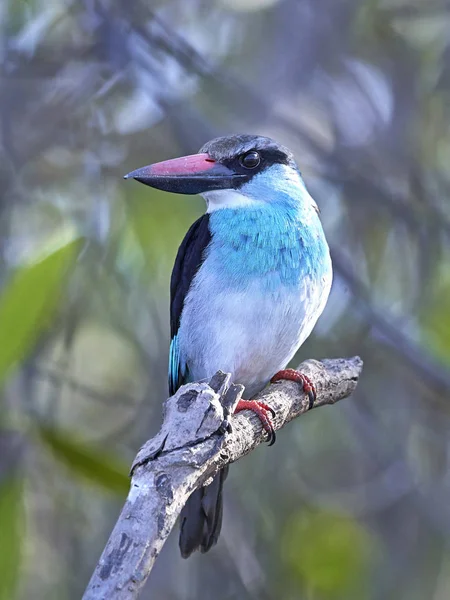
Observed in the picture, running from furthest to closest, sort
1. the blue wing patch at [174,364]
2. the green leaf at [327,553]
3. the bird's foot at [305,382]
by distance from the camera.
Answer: the green leaf at [327,553], the blue wing patch at [174,364], the bird's foot at [305,382]

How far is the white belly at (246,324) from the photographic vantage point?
2.92m

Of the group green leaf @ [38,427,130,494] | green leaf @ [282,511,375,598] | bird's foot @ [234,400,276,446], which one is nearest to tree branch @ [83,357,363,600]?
bird's foot @ [234,400,276,446]

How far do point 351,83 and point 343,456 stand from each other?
6.61 feet

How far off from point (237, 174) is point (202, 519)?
3.76ft

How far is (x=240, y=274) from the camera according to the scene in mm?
2930

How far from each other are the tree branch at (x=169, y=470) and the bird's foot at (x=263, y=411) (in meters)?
0.04

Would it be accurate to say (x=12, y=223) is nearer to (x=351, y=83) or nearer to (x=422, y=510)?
(x=351, y=83)

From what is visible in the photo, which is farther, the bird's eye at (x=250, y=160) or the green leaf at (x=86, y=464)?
the bird's eye at (x=250, y=160)

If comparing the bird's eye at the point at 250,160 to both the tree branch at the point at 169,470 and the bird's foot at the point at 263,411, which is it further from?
the tree branch at the point at 169,470

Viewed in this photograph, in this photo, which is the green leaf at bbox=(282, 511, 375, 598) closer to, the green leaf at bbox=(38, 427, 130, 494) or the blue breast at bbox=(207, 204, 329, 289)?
the green leaf at bbox=(38, 427, 130, 494)

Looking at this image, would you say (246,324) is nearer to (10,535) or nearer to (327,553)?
(10,535)

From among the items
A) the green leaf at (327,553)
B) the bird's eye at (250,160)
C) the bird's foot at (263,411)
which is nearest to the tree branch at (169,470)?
the bird's foot at (263,411)

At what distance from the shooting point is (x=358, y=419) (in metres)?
4.77

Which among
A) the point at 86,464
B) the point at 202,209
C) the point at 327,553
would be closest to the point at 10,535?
the point at 86,464
